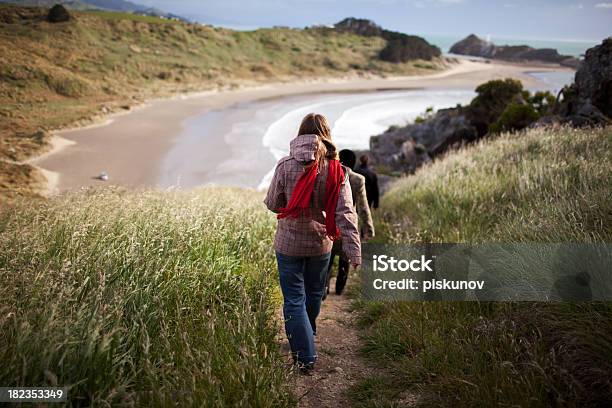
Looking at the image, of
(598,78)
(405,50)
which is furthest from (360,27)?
(598,78)

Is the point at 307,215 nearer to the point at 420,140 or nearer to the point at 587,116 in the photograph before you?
the point at 587,116

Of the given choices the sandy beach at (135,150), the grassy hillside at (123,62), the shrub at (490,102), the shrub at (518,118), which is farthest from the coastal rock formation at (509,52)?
the sandy beach at (135,150)

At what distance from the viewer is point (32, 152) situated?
50.6 feet

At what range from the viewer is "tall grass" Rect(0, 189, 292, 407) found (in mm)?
2789

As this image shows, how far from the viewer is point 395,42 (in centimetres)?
8494

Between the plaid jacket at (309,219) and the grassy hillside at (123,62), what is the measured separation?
11431mm

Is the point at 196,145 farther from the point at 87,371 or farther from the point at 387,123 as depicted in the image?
the point at 87,371

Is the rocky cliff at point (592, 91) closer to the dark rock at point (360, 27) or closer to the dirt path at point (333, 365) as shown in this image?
the dirt path at point (333, 365)

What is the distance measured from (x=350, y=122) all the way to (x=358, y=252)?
29.5 metres

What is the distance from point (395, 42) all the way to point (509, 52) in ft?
181

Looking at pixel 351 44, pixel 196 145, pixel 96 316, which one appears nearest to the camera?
pixel 96 316

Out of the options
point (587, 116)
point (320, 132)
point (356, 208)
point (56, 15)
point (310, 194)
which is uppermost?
point (56, 15)

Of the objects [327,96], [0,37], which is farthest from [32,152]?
[327,96]

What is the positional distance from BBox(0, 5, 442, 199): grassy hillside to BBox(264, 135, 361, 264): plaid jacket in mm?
11431
